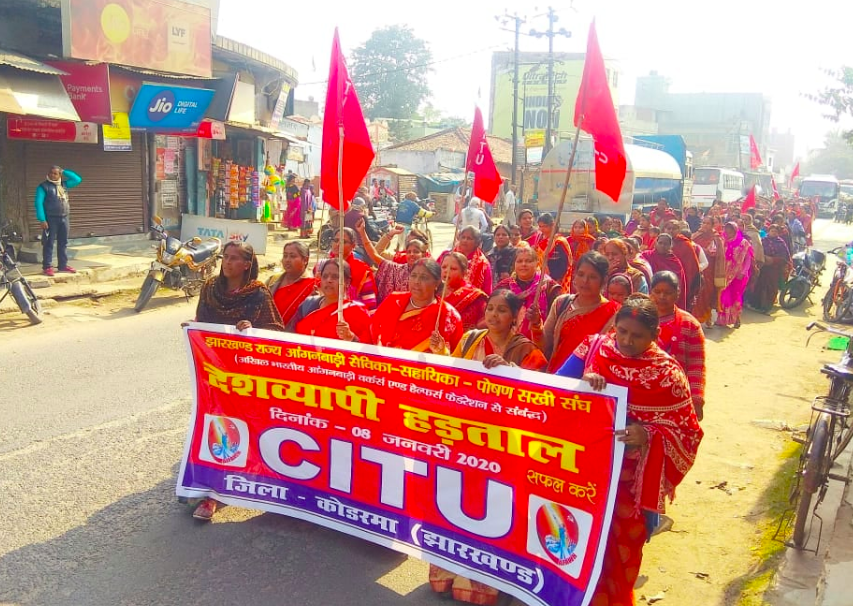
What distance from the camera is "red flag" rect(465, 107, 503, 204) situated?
7480 millimetres

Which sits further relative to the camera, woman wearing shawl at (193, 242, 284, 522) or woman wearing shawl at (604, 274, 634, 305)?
woman wearing shawl at (604, 274, 634, 305)

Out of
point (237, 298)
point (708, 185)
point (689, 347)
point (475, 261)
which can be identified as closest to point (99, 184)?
point (475, 261)

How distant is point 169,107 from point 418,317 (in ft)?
37.2

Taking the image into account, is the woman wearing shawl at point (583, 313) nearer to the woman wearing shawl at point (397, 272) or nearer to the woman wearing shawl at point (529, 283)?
the woman wearing shawl at point (529, 283)

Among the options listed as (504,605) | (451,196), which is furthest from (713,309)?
(451,196)

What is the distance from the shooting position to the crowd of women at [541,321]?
3.08 meters

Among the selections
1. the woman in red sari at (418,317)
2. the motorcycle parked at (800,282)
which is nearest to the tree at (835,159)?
the motorcycle parked at (800,282)

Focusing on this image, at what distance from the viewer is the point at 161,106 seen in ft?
46.4

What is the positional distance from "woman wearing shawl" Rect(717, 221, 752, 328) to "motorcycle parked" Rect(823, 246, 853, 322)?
141cm

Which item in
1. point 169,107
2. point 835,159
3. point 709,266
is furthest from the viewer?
point 835,159

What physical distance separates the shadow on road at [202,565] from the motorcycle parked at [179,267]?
6.52 meters

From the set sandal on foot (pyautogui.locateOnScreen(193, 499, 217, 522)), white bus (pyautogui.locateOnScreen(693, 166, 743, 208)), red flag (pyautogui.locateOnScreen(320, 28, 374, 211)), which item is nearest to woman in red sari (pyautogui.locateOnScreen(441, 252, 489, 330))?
red flag (pyautogui.locateOnScreen(320, 28, 374, 211))

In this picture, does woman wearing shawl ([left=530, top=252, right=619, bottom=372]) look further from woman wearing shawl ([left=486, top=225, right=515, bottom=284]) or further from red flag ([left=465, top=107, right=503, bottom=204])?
red flag ([left=465, top=107, right=503, bottom=204])

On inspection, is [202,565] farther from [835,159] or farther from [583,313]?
[835,159]
